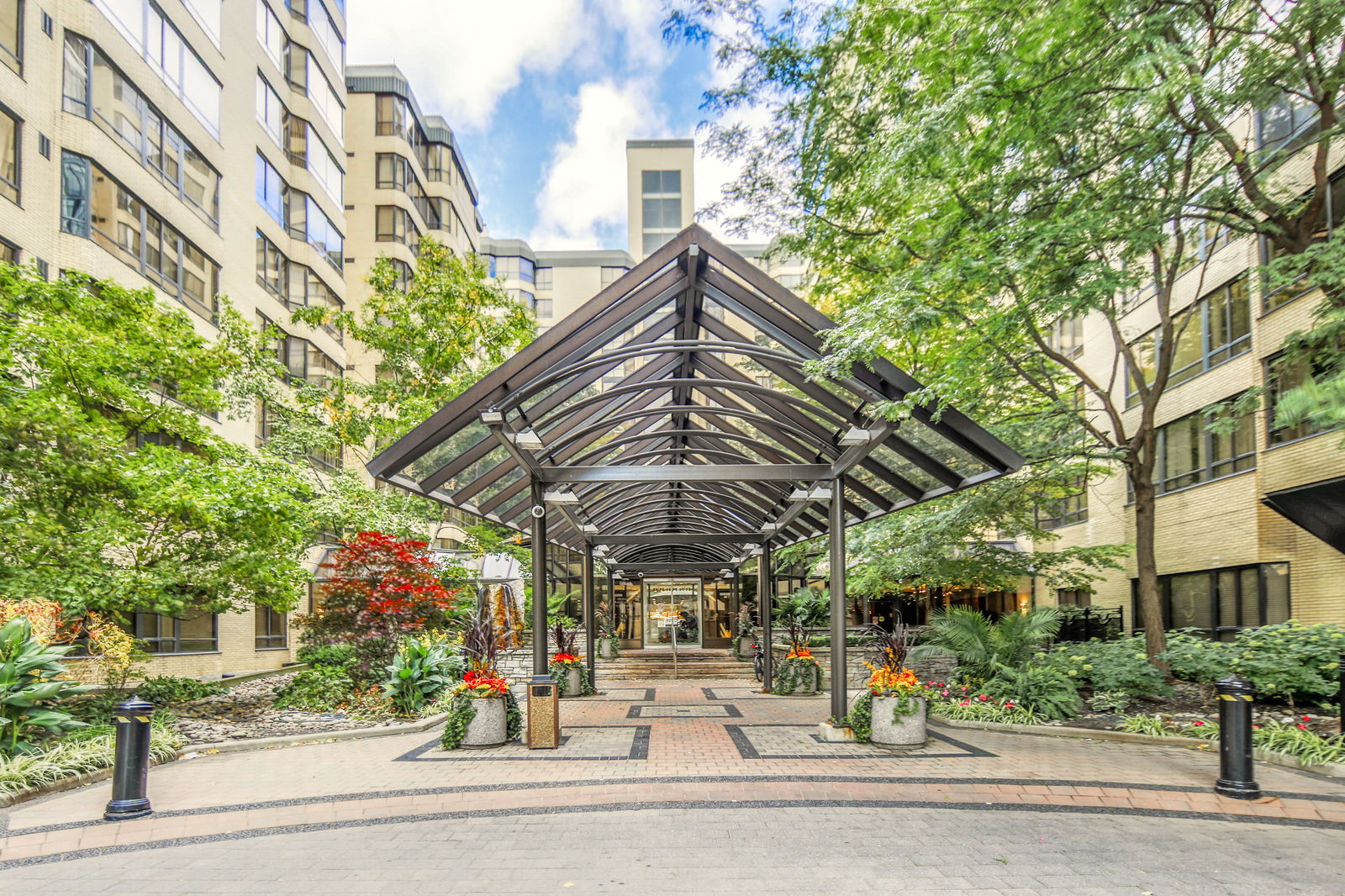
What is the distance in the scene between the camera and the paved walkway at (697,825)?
19.4 feet

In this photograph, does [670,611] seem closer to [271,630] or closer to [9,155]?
[271,630]

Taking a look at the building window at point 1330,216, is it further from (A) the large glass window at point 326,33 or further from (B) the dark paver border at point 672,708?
(A) the large glass window at point 326,33

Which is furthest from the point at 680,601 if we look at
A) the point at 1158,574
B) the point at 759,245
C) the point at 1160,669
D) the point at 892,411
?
the point at 759,245

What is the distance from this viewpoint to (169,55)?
21.8 meters

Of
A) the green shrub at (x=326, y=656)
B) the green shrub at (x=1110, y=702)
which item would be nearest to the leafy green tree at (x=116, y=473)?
the green shrub at (x=326, y=656)

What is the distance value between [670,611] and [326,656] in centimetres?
1252

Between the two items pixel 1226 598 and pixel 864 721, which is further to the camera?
pixel 1226 598

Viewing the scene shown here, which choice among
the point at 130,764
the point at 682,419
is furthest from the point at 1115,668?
the point at 130,764

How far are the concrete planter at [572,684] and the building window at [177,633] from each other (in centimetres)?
985

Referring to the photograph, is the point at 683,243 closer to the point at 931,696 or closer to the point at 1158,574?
the point at 931,696

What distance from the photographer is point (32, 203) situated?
17.0 m

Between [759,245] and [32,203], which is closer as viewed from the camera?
[32,203]

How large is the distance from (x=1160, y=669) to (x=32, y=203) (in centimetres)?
2167

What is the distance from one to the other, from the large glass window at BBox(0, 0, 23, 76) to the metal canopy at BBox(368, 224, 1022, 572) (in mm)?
12789
